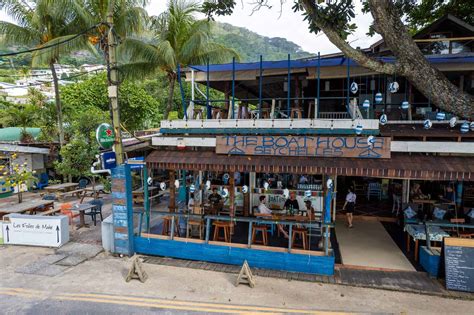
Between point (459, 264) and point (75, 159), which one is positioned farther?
point (75, 159)

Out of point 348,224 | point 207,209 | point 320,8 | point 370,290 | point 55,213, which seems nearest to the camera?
point 370,290

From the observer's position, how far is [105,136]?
30.9ft

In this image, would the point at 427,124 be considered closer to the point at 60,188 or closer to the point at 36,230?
the point at 36,230

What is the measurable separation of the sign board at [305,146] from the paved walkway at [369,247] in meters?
3.12

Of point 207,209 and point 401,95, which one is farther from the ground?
point 401,95

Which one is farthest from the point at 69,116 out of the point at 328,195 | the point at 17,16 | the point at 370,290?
the point at 370,290

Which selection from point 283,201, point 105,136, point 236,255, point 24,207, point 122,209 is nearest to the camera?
point 236,255

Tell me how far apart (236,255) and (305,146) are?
368cm

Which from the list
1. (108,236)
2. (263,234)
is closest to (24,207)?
(108,236)

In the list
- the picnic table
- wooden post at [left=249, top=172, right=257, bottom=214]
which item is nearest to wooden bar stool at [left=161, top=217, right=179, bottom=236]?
wooden post at [left=249, top=172, right=257, bottom=214]

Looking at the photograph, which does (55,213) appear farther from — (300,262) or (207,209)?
(300,262)

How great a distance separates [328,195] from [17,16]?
69.5ft

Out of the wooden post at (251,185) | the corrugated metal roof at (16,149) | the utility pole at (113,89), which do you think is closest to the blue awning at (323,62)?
the utility pole at (113,89)

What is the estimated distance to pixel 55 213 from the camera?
14.2m
